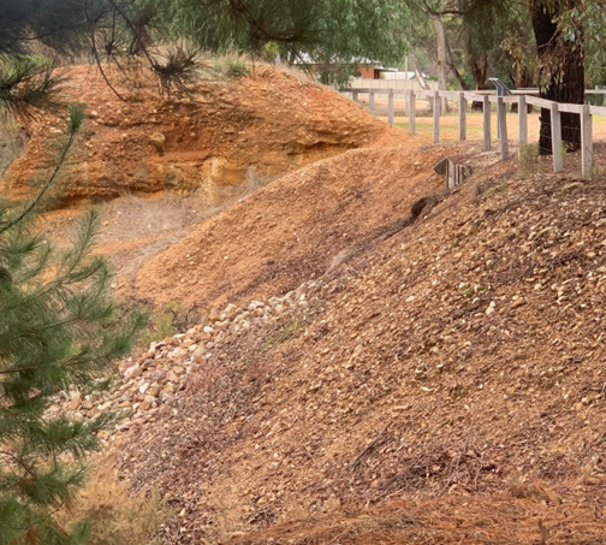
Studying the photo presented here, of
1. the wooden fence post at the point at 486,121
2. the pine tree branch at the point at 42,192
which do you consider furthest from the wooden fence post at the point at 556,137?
the pine tree branch at the point at 42,192

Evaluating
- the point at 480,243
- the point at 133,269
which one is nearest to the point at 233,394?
the point at 480,243

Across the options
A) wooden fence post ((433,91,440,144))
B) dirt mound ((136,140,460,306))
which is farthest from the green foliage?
wooden fence post ((433,91,440,144))

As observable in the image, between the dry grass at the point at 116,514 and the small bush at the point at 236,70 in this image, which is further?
the small bush at the point at 236,70

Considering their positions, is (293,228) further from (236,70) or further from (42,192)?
(42,192)

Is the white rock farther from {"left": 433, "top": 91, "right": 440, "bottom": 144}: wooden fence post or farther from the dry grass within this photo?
{"left": 433, "top": 91, "right": 440, "bottom": 144}: wooden fence post

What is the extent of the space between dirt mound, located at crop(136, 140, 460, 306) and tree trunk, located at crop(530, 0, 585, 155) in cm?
224

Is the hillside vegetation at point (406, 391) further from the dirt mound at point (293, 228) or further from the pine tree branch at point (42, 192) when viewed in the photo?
the pine tree branch at point (42, 192)

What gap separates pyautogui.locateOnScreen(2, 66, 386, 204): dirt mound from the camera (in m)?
22.1

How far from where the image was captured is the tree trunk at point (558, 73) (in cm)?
1199

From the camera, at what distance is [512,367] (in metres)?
7.71

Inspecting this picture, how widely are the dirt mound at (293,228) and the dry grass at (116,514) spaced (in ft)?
17.4

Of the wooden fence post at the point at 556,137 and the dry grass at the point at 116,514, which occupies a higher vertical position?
the wooden fence post at the point at 556,137

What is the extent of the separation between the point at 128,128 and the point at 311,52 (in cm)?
1715

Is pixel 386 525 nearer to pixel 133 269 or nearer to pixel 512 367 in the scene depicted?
pixel 512 367
